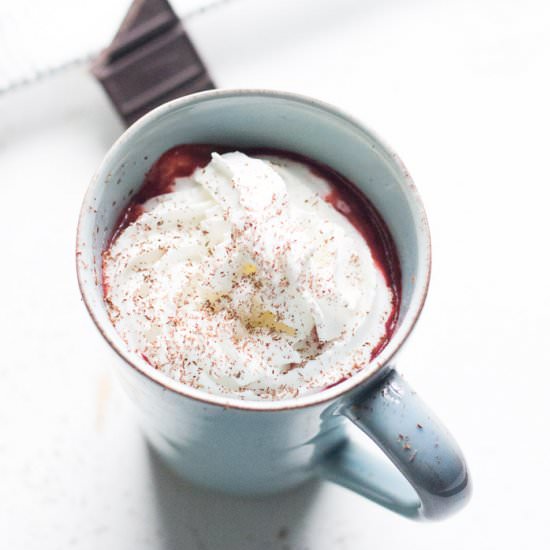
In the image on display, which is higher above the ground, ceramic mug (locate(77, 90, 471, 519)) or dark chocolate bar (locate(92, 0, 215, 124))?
dark chocolate bar (locate(92, 0, 215, 124))

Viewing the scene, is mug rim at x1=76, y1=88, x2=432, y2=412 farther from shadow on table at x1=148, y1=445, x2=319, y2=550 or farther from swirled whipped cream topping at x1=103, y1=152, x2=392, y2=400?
shadow on table at x1=148, y1=445, x2=319, y2=550

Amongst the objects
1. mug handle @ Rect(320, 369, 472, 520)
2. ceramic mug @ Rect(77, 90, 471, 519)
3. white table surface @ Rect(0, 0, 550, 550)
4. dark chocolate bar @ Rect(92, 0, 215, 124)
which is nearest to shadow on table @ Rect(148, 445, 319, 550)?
white table surface @ Rect(0, 0, 550, 550)

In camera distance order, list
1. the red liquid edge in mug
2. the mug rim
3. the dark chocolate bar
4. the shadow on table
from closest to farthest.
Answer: the mug rim
the red liquid edge in mug
the shadow on table
the dark chocolate bar

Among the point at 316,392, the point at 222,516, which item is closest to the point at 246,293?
the point at 316,392

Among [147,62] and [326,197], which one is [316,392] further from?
[147,62]

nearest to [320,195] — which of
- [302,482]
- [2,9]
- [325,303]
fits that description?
[325,303]

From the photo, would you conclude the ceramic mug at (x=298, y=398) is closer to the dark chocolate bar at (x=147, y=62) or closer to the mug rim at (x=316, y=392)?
the mug rim at (x=316, y=392)

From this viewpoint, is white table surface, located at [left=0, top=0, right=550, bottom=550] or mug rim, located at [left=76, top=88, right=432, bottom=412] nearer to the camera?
mug rim, located at [left=76, top=88, right=432, bottom=412]

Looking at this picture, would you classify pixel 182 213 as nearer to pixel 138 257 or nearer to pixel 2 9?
pixel 138 257
